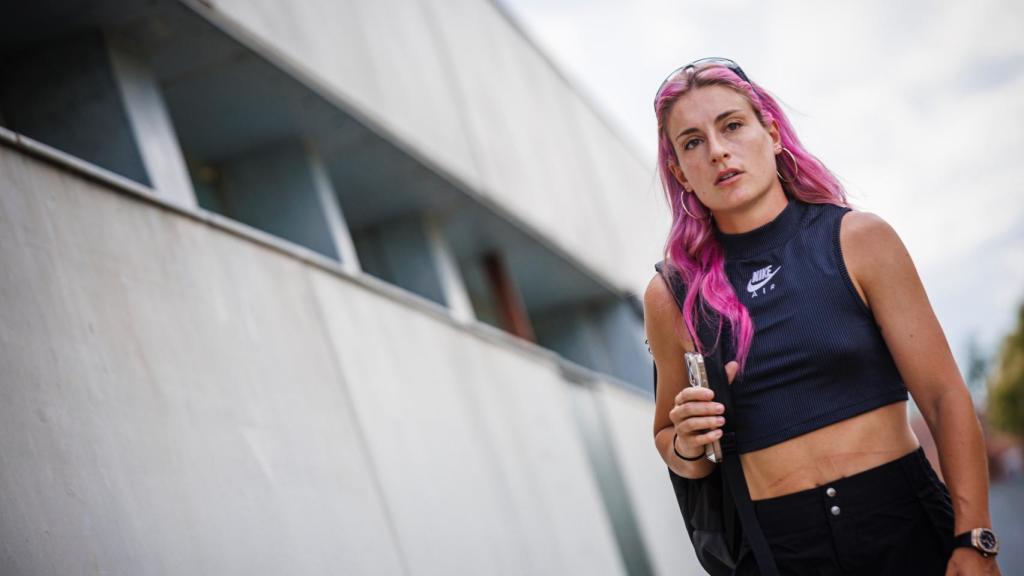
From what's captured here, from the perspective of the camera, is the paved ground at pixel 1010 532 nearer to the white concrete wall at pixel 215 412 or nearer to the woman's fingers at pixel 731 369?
the white concrete wall at pixel 215 412

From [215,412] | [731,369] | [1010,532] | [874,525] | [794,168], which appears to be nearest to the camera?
[874,525]

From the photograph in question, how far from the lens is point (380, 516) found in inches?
217

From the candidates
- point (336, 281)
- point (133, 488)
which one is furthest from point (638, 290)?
point (133, 488)

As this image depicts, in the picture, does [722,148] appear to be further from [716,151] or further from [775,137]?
[775,137]

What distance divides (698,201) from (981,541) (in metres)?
1.09

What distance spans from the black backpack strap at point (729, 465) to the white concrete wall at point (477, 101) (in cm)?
163

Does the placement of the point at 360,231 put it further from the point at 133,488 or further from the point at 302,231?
the point at 133,488

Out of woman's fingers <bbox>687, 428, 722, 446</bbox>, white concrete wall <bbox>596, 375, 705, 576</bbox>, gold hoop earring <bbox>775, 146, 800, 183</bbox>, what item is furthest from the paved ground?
woman's fingers <bbox>687, 428, 722, 446</bbox>

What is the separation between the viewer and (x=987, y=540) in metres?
2.51

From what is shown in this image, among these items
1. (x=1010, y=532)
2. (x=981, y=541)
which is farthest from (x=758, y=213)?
(x=1010, y=532)

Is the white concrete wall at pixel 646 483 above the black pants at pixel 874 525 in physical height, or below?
above

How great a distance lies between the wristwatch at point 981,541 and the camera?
250 centimetres

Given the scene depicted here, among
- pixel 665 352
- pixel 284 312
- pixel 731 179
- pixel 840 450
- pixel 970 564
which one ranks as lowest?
pixel 970 564

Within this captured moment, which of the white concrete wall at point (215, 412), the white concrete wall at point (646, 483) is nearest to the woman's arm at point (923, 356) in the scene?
the white concrete wall at point (215, 412)
